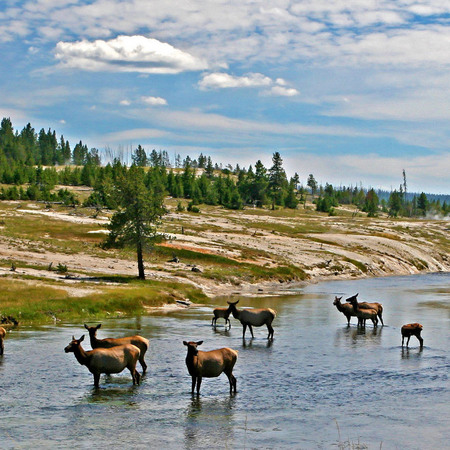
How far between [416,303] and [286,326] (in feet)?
75.1

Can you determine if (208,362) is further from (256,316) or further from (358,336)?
(358,336)

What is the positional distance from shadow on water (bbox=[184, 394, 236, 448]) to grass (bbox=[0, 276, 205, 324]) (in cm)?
2453

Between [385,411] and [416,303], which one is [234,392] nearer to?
[385,411]

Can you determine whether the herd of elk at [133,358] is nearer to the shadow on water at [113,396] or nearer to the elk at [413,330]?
the shadow on water at [113,396]

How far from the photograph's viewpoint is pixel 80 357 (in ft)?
87.9

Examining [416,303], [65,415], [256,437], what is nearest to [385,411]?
[256,437]

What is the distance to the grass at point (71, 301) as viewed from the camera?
4725 centimetres

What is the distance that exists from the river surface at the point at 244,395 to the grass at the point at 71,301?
13.5 ft

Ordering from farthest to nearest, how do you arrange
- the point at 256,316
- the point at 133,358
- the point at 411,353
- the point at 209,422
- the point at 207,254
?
the point at 207,254, the point at 256,316, the point at 411,353, the point at 133,358, the point at 209,422

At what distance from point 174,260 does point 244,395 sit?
61422mm

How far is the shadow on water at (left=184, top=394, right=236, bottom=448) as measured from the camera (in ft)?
67.5

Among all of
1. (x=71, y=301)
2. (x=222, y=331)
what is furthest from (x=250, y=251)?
(x=222, y=331)

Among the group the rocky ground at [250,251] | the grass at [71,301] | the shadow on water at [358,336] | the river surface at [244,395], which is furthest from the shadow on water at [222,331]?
the rocky ground at [250,251]

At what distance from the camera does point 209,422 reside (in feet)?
74.1
